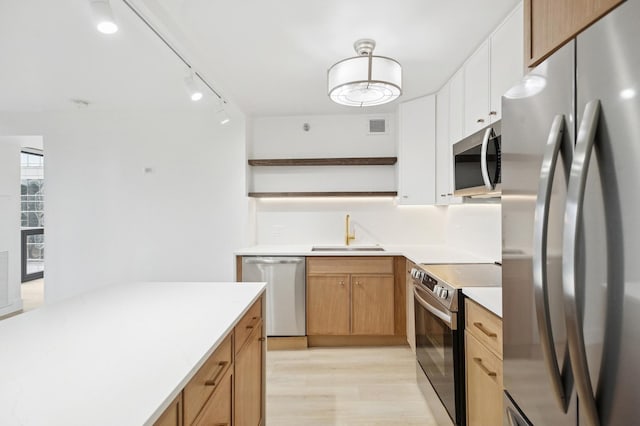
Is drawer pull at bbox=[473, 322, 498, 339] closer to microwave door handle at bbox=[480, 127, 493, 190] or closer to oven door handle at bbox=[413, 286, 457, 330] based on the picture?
oven door handle at bbox=[413, 286, 457, 330]

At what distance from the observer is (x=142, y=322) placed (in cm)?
125

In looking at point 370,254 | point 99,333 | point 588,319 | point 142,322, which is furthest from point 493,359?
point 370,254

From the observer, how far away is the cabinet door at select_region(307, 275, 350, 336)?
10.6ft

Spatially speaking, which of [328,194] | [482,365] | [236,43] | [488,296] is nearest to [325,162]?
[328,194]

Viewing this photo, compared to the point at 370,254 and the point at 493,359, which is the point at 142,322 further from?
the point at 370,254

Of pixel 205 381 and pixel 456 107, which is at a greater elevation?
pixel 456 107

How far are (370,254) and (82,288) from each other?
3409 mm

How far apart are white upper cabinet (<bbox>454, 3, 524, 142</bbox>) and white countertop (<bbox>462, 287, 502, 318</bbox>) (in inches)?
41.1

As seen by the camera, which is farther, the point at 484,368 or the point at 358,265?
the point at 358,265

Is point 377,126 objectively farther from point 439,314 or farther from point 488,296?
point 488,296

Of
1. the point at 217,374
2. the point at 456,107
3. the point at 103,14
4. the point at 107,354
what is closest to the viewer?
the point at 107,354

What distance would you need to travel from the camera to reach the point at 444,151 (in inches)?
118

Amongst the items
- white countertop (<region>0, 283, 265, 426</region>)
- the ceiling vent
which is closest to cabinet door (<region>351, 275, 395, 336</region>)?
the ceiling vent

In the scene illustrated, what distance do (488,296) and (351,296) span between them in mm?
1813
